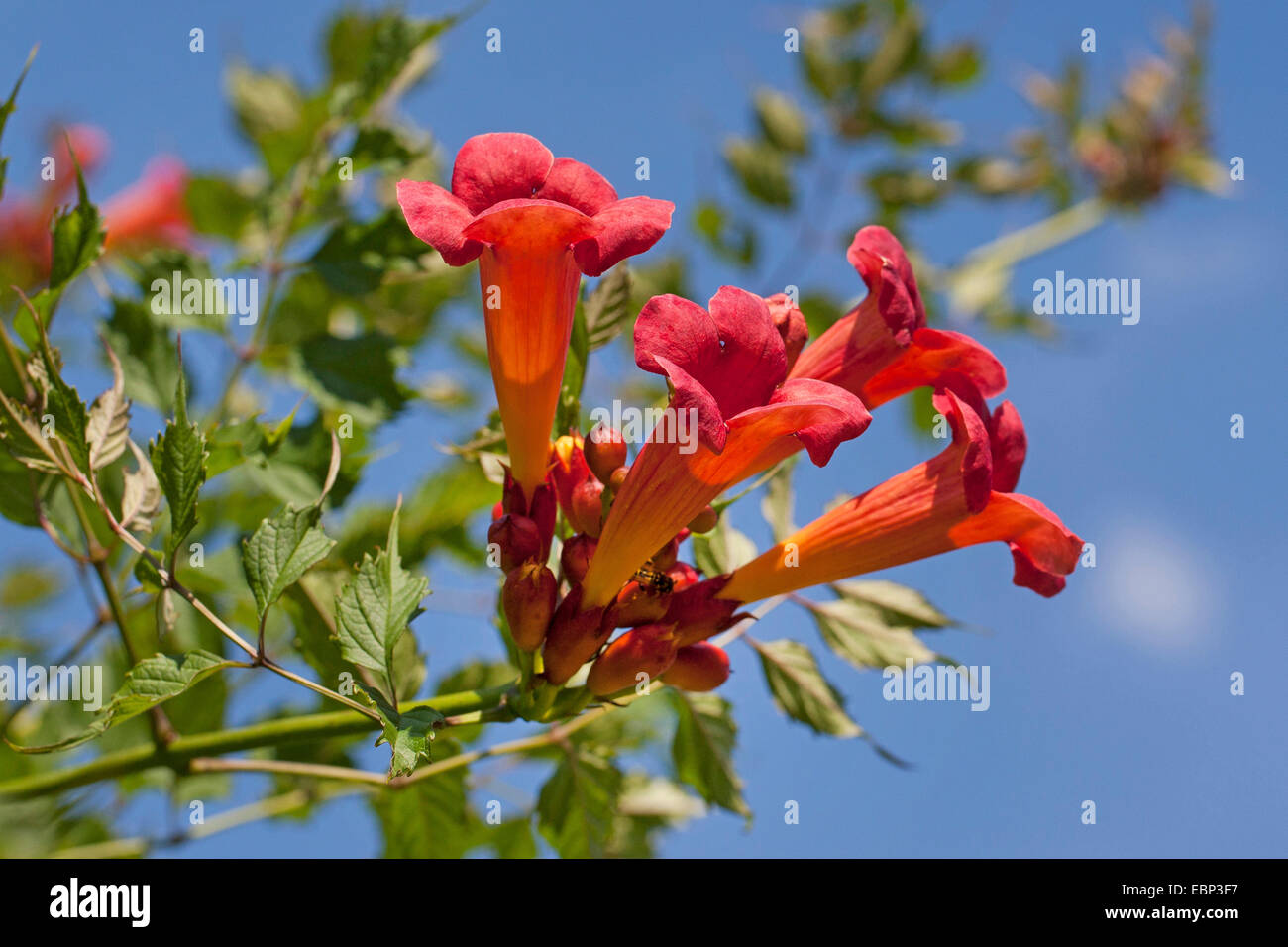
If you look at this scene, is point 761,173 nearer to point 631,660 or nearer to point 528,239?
point 528,239

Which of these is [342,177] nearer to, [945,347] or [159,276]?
[159,276]

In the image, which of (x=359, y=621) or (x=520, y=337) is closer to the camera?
(x=359, y=621)

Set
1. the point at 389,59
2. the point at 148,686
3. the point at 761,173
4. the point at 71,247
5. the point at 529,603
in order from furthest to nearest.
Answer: the point at 761,173 → the point at 389,59 → the point at 71,247 → the point at 529,603 → the point at 148,686

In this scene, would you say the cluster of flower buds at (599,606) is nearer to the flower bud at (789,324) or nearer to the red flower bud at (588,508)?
the red flower bud at (588,508)

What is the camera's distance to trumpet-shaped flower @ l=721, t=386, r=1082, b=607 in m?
2.12

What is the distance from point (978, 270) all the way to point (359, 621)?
5552 mm

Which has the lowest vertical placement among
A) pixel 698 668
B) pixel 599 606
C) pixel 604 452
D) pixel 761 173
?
pixel 698 668

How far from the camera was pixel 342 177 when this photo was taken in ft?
10.0

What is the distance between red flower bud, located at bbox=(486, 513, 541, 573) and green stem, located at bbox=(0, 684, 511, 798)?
0.30 meters

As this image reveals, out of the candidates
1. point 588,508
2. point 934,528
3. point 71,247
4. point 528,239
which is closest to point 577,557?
point 588,508

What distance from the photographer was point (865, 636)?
8.85ft

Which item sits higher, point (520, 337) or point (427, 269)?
Result: point (427, 269)

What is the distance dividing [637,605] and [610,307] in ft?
2.63
